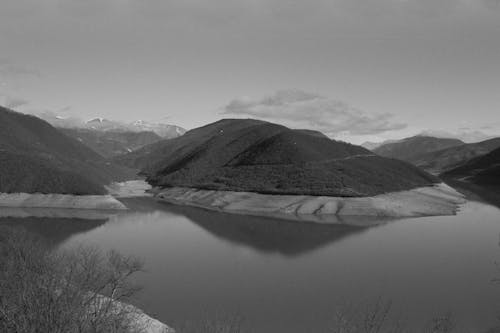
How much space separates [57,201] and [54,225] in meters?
34.5

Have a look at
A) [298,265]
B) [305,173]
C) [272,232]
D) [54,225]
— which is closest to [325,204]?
[305,173]

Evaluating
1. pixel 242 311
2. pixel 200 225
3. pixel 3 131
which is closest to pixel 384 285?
pixel 242 311

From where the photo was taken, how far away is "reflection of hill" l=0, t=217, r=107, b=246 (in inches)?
3261

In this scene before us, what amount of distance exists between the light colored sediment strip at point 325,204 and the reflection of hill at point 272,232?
927 centimetres

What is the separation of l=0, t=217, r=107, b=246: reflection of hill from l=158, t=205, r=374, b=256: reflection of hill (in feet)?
79.6

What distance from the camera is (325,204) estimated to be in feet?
408

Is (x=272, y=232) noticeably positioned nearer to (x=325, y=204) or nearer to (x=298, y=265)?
(x=298, y=265)

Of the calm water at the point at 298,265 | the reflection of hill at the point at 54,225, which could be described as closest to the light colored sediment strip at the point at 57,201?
the calm water at the point at 298,265

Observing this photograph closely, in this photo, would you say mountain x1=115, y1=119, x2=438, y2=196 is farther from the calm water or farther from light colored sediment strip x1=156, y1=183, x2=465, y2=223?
the calm water

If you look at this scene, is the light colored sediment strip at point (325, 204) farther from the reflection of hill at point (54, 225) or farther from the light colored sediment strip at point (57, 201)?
the reflection of hill at point (54, 225)

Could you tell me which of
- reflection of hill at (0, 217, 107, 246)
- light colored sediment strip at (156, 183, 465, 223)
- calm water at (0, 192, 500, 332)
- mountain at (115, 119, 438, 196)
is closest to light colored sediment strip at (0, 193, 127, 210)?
calm water at (0, 192, 500, 332)

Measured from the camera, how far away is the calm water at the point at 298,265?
141 ft

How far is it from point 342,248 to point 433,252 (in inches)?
544

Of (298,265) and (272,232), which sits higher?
(272,232)
